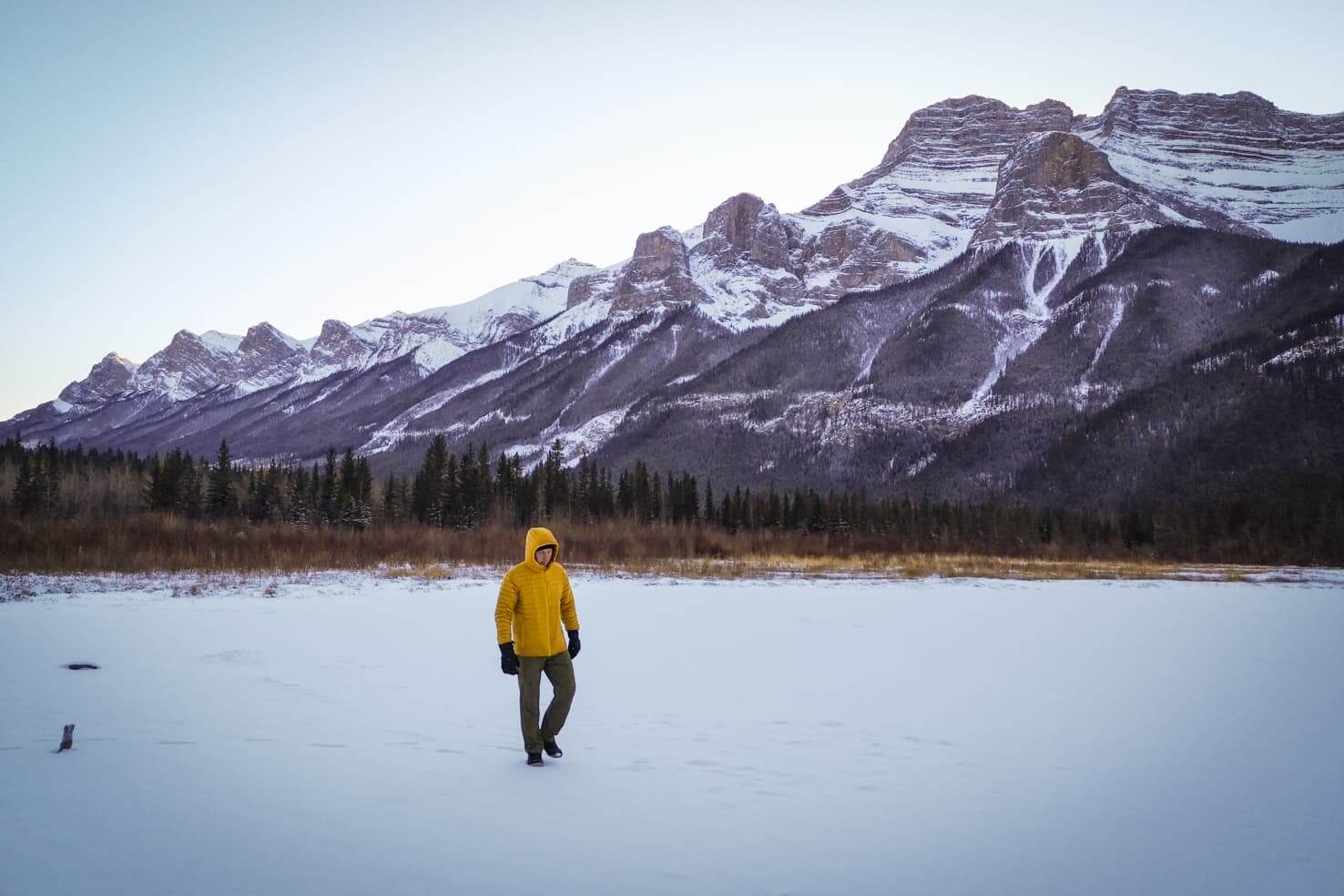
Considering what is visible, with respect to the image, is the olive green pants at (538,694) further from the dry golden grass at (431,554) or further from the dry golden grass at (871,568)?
the dry golden grass at (871,568)

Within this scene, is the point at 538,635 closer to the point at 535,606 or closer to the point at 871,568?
the point at 535,606

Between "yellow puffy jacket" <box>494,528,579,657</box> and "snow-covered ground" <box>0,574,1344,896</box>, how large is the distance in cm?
100

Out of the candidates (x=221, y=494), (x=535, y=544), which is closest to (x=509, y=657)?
(x=535, y=544)

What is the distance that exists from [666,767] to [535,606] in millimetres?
1766

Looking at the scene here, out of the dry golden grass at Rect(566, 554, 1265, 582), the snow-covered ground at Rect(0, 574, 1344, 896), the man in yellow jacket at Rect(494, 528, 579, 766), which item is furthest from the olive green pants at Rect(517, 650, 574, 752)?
the dry golden grass at Rect(566, 554, 1265, 582)

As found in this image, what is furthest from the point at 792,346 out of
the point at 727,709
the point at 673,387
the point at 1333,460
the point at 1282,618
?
the point at 727,709

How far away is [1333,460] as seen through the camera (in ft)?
298

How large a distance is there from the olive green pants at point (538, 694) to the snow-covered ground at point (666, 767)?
0.33 m

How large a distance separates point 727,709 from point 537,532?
3451 millimetres

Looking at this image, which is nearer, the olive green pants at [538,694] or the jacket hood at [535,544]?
the olive green pants at [538,694]

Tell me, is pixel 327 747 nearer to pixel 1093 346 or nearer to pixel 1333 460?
pixel 1333 460

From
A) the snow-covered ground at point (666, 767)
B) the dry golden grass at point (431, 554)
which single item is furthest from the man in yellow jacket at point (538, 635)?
the dry golden grass at point (431, 554)

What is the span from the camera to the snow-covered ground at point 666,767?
4.38 m

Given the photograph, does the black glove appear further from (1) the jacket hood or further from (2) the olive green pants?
(1) the jacket hood
